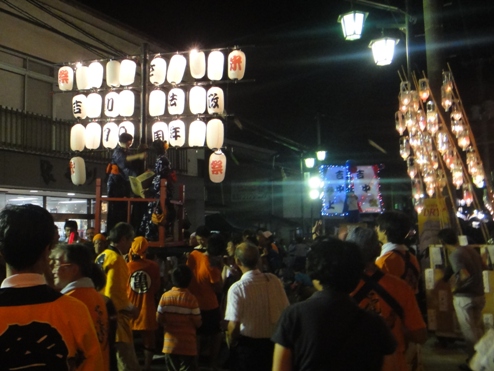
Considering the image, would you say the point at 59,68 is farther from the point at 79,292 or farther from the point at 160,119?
the point at 79,292

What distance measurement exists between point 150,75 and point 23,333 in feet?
44.1

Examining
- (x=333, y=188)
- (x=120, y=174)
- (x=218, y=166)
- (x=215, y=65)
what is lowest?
(x=120, y=174)

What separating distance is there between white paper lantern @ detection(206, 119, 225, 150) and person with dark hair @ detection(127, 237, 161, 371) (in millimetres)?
7613

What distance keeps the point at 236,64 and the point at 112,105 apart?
387 centimetres

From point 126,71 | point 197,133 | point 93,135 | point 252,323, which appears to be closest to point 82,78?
point 126,71

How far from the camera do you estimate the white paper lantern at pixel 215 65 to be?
15078 millimetres

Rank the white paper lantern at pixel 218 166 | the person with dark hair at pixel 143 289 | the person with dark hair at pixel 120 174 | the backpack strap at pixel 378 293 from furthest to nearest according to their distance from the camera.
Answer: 1. the white paper lantern at pixel 218 166
2. the person with dark hair at pixel 120 174
3. the person with dark hair at pixel 143 289
4. the backpack strap at pixel 378 293

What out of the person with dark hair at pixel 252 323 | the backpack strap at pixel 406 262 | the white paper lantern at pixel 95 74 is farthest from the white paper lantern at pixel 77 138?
the backpack strap at pixel 406 262

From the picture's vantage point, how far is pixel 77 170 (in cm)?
1526

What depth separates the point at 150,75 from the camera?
15.0 m

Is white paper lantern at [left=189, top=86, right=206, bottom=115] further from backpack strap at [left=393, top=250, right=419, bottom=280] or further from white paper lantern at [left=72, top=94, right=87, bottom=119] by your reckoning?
backpack strap at [left=393, top=250, right=419, bottom=280]

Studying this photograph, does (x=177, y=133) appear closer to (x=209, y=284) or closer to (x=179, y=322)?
(x=209, y=284)

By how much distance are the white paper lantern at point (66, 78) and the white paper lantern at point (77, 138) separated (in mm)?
1224

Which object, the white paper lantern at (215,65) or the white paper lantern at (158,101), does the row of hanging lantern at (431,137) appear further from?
the white paper lantern at (158,101)
